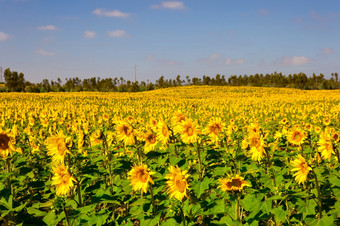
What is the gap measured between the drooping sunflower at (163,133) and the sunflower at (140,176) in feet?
2.78

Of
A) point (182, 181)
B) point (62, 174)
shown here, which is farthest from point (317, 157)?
point (62, 174)

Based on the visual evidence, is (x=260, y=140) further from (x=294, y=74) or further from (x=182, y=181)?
(x=294, y=74)

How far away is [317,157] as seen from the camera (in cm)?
382

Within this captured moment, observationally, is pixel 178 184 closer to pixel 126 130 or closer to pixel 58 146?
pixel 126 130

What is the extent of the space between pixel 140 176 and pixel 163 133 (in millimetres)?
968

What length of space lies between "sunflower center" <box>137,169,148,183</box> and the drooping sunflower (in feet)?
2.83

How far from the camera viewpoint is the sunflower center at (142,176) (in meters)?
2.57

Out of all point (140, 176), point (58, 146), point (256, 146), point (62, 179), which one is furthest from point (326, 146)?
point (58, 146)

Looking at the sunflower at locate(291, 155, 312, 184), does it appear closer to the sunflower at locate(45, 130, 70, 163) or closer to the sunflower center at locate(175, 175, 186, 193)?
the sunflower center at locate(175, 175, 186, 193)

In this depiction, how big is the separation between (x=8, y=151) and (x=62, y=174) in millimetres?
840

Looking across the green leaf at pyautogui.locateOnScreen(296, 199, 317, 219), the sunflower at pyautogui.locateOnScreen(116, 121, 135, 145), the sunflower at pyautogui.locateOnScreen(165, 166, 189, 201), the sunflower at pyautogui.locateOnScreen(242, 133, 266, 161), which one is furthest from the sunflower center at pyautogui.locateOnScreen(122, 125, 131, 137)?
the green leaf at pyautogui.locateOnScreen(296, 199, 317, 219)

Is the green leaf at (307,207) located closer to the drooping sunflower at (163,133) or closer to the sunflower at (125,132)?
the drooping sunflower at (163,133)

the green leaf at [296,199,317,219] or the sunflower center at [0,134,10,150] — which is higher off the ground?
the sunflower center at [0,134,10,150]

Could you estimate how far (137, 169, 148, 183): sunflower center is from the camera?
2.57 metres
